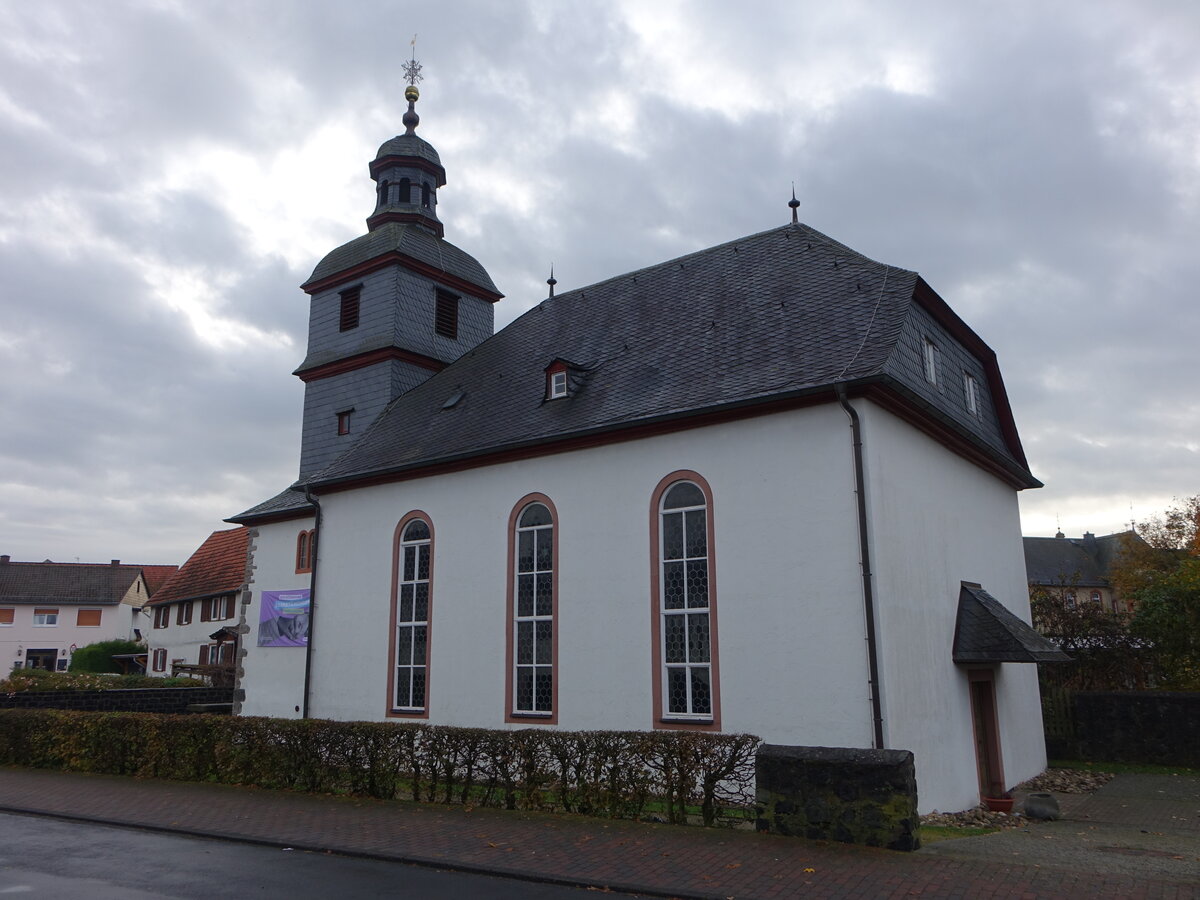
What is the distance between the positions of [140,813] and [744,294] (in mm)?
11354

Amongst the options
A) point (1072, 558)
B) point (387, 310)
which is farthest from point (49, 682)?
point (1072, 558)

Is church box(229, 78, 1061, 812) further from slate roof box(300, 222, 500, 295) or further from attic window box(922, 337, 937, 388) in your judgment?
slate roof box(300, 222, 500, 295)

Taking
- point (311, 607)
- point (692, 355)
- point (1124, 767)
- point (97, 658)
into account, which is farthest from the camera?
point (97, 658)

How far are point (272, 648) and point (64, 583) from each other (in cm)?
4720

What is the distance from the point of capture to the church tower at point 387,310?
66.6 ft

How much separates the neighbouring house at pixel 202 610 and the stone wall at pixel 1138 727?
1124 inches

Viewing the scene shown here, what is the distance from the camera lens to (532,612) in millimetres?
14039

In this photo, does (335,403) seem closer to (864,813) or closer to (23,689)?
(23,689)

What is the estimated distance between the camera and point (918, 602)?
11.9m

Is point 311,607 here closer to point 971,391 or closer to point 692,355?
point 692,355

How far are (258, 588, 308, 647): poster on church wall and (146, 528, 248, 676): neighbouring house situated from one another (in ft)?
54.8

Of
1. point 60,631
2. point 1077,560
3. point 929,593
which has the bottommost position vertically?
point 929,593

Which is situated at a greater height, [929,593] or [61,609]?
[61,609]

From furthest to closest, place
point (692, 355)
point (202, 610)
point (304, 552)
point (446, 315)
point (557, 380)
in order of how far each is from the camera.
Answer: point (202, 610) → point (446, 315) → point (304, 552) → point (557, 380) → point (692, 355)
